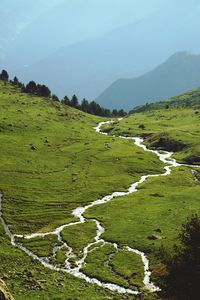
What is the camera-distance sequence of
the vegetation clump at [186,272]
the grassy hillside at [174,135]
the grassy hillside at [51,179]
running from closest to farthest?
the vegetation clump at [186,272] → the grassy hillside at [51,179] → the grassy hillside at [174,135]

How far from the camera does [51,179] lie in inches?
3949

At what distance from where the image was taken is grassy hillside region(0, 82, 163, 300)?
52.6m

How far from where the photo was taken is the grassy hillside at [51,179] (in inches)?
2069

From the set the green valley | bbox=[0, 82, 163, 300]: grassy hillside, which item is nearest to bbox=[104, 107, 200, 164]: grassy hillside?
the green valley

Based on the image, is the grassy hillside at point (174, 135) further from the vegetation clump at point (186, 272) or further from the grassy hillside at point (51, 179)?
the vegetation clump at point (186, 272)

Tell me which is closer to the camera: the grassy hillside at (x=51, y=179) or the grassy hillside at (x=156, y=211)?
the grassy hillside at (x=51, y=179)

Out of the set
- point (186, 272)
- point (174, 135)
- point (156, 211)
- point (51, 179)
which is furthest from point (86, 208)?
point (174, 135)

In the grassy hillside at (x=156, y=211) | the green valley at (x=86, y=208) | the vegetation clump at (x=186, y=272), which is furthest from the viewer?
the grassy hillside at (x=156, y=211)

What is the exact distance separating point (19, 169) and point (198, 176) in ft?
137

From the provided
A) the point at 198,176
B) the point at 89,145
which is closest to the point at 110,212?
the point at 198,176

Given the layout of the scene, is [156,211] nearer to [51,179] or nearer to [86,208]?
[86,208]

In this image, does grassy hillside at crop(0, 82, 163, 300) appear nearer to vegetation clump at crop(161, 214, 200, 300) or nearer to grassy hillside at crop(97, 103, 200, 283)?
grassy hillside at crop(97, 103, 200, 283)

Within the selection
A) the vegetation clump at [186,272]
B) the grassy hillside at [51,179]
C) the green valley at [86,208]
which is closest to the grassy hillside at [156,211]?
the green valley at [86,208]

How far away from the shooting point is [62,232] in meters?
70.3
